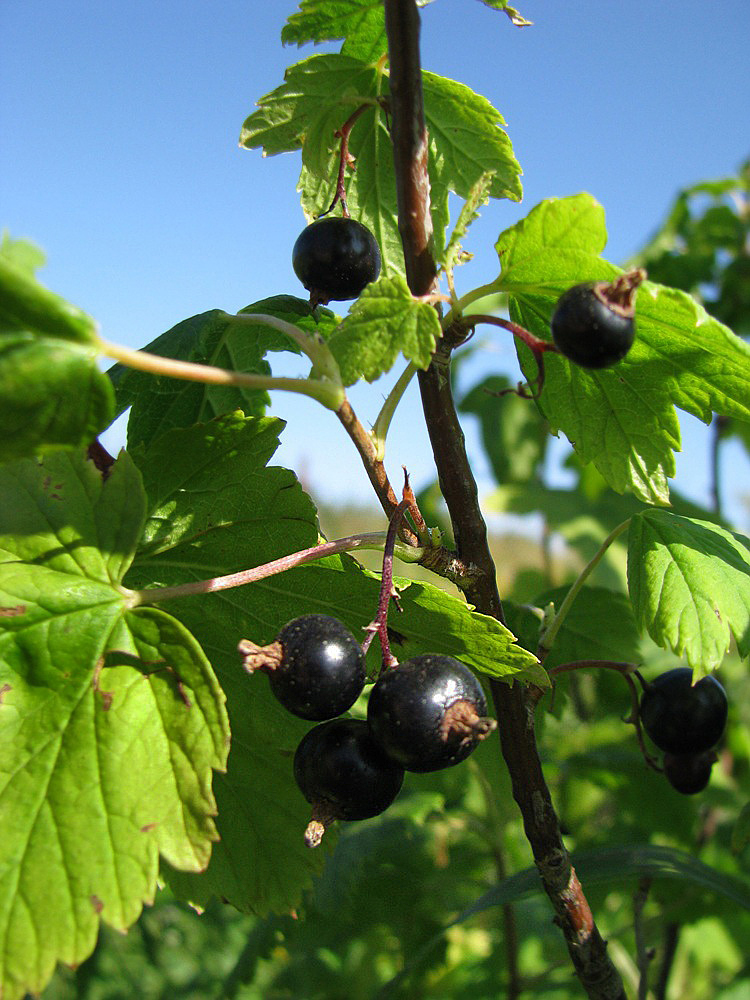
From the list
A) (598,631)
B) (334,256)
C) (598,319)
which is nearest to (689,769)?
(598,631)

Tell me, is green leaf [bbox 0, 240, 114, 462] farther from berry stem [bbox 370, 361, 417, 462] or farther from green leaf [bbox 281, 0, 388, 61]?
green leaf [bbox 281, 0, 388, 61]

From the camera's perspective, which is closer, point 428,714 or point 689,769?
point 428,714

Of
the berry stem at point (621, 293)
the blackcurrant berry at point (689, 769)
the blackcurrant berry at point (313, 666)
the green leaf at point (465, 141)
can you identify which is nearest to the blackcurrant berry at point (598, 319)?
the berry stem at point (621, 293)

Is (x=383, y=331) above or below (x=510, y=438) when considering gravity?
above

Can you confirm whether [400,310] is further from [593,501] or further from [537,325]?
[593,501]

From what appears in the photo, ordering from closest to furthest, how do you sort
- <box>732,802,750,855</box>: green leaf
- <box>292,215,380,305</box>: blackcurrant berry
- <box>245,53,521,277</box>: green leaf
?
<box>292,215,380,305</box>: blackcurrant berry
<box>245,53,521,277</box>: green leaf
<box>732,802,750,855</box>: green leaf

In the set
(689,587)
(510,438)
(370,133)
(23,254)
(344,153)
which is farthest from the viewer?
(510,438)

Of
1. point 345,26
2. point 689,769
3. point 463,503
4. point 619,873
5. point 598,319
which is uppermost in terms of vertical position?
point 345,26

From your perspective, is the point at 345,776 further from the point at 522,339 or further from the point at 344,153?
the point at 344,153

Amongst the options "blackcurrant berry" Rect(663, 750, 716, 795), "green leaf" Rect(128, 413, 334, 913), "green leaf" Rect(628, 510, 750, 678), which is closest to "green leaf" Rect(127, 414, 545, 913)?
"green leaf" Rect(128, 413, 334, 913)
